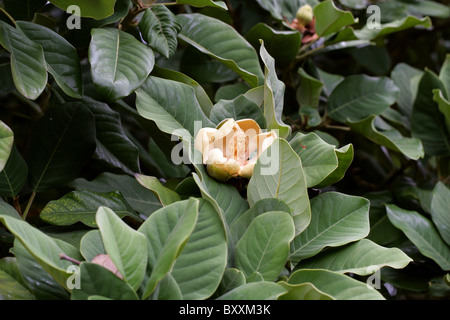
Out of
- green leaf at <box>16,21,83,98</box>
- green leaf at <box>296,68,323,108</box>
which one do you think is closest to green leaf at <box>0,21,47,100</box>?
green leaf at <box>16,21,83,98</box>

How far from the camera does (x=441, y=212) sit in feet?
3.16

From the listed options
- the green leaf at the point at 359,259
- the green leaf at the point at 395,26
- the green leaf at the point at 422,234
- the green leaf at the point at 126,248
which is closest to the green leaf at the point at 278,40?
the green leaf at the point at 395,26

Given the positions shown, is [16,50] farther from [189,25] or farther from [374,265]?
[374,265]

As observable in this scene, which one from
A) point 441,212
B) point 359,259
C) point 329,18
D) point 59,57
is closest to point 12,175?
point 59,57

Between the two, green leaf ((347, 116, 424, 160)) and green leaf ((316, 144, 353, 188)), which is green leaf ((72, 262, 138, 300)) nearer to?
green leaf ((316, 144, 353, 188))

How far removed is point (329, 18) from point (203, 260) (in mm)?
669

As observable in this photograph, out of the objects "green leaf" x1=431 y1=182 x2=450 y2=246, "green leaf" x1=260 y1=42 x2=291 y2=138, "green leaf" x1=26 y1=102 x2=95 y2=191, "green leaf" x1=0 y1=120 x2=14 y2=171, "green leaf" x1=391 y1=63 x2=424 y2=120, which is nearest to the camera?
"green leaf" x1=0 y1=120 x2=14 y2=171

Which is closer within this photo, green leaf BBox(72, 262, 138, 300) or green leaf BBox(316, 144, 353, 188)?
A: green leaf BBox(72, 262, 138, 300)

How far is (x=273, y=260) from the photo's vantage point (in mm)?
573

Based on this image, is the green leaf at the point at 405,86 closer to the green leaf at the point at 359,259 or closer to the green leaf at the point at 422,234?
the green leaf at the point at 422,234

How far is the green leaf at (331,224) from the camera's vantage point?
651 mm

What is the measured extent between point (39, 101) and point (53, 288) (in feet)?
2.31

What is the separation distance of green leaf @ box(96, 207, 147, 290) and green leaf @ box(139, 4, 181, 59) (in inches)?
13.2

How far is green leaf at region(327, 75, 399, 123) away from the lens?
110cm
